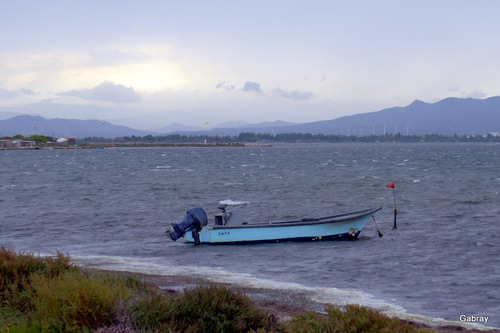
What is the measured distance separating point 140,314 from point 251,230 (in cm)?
1623

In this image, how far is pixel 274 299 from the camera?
1486cm

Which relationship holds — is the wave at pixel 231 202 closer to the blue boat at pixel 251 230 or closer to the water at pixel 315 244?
the water at pixel 315 244

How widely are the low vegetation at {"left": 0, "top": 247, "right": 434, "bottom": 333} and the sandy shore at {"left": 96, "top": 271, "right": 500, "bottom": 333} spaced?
1.74 metres

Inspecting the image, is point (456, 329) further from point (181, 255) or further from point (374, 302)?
point (181, 255)

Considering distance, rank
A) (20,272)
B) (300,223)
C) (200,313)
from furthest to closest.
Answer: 1. (300,223)
2. (20,272)
3. (200,313)

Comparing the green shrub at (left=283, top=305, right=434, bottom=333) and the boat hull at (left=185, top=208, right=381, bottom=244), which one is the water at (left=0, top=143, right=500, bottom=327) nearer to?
the boat hull at (left=185, top=208, right=381, bottom=244)

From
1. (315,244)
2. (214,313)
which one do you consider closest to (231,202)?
(315,244)

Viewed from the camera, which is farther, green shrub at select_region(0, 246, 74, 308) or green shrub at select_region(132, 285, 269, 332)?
green shrub at select_region(0, 246, 74, 308)

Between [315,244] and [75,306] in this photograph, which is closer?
[75,306]

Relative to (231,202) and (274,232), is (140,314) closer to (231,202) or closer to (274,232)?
(274,232)

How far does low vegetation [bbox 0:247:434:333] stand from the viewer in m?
8.73

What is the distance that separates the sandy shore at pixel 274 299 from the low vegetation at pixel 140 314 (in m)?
1.74

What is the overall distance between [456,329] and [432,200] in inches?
1274

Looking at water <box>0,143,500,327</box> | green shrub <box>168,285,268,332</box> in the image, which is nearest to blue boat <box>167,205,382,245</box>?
water <box>0,143,500,327</box>
